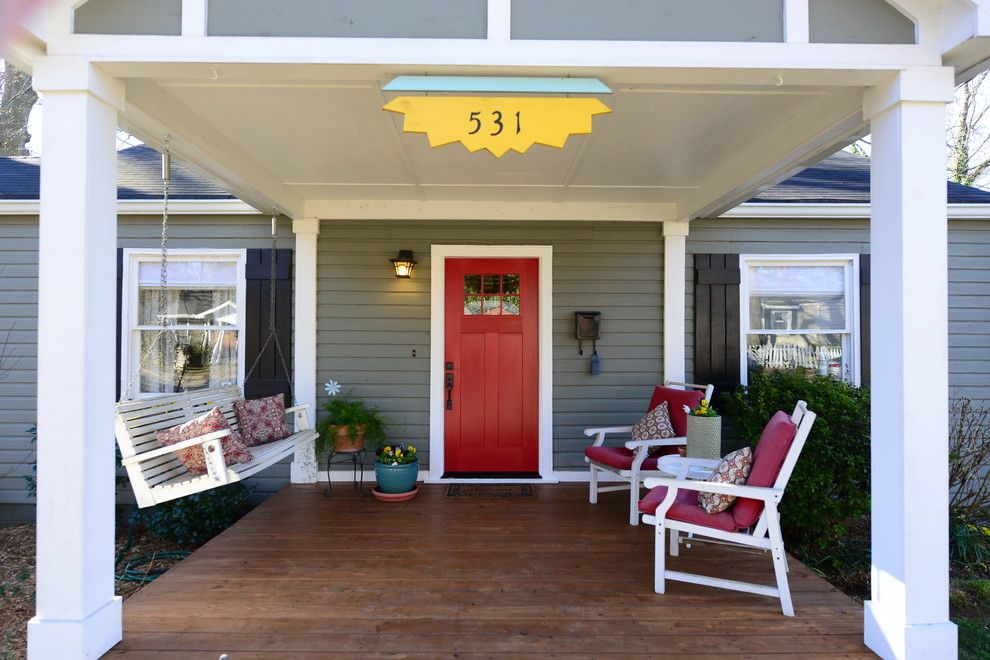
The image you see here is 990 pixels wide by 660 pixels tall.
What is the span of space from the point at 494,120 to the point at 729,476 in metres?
2.02

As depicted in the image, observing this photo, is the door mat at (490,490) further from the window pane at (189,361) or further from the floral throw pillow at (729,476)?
the window pane at (189,361)

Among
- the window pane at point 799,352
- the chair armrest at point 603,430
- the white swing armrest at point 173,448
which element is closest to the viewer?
the white swing armrest at point 173,448

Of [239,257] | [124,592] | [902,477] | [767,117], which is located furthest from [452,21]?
[124,592]

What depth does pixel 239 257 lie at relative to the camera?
5.18 m

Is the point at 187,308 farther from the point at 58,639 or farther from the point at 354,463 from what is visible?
the point at 58,639

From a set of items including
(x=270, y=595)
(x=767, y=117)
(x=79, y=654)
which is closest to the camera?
(x=79, y=654)

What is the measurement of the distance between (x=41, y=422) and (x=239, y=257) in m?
3.11

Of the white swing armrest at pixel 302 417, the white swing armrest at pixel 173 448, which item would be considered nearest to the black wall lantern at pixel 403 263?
the white swing armrest at pixel 302 417

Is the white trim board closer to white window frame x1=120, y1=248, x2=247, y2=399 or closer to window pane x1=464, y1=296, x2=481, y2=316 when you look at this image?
white window frame x1=120, y1=248, x2=247, y2=399

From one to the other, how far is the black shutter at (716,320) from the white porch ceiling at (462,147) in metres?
0.64

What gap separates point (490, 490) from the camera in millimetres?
4875

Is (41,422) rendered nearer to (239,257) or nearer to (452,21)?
(452,21)

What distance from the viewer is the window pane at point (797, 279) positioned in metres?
5.27

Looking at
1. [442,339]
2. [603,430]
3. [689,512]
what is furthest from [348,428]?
[689,512]
